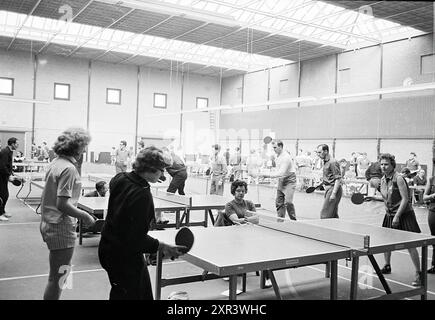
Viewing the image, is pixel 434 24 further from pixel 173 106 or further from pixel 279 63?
pixel 173 106

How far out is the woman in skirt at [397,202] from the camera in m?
4.32

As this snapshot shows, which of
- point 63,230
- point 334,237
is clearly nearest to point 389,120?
point 334,237

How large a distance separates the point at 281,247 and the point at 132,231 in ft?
3.89

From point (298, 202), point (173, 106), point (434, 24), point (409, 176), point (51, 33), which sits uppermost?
point (51, 33)

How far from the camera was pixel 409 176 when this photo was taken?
1152cm

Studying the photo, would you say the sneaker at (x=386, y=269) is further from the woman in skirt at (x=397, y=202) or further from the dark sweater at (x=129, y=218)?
the dark sweater at (x=129, y=218)

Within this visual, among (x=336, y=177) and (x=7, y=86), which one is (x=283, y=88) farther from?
(x=336, y=177)

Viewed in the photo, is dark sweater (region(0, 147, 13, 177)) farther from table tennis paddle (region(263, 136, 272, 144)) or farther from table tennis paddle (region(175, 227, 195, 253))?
table tennis paddle (region(263, 136, 272, 144))

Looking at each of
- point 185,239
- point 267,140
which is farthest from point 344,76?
point 185,239

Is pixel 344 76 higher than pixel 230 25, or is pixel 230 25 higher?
pixel 230 25

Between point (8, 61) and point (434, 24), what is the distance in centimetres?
1923

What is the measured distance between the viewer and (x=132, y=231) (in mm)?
2219

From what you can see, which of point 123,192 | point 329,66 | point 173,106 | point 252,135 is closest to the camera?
point 123,192

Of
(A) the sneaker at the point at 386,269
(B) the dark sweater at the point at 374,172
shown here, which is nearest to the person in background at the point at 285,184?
(A) the sneaker at the point at 386,269
